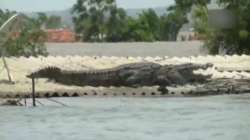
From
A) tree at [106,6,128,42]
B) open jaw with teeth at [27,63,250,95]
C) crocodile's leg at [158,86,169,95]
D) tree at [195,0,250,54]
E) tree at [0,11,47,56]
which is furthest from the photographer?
tree at [106,6,128,42]

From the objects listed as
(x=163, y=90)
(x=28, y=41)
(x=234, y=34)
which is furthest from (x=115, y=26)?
(x=163, y=90)

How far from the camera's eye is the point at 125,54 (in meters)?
26.3

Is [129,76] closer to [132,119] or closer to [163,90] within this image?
[163,90]

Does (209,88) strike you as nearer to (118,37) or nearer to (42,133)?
(42,133)

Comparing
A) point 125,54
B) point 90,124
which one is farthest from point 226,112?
point 125,54

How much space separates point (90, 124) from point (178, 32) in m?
36.1

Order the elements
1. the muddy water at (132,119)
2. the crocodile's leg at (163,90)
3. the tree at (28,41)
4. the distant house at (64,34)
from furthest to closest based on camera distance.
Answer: the distant house at (64,34)
the tree at (28,41)
the crocodile's leg at (163,90)
the muddy water at (132,119)

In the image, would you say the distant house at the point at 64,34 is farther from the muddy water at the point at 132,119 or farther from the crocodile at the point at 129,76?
the muddy water at the point at 132,119

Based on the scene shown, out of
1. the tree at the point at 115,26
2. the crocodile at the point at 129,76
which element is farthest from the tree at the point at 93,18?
the crocodile at the point at 129,76

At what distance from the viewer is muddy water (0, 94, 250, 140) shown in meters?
11.3

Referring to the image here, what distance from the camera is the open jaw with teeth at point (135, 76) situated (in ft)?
59.9

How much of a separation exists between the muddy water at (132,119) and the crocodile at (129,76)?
1676mm

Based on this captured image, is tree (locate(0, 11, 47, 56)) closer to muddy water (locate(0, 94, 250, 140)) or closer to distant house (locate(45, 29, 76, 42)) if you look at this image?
muddy water (locate(0, 94, 250, 140))

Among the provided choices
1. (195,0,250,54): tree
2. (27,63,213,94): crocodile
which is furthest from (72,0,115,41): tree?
(27,63,213,94): crocodile
